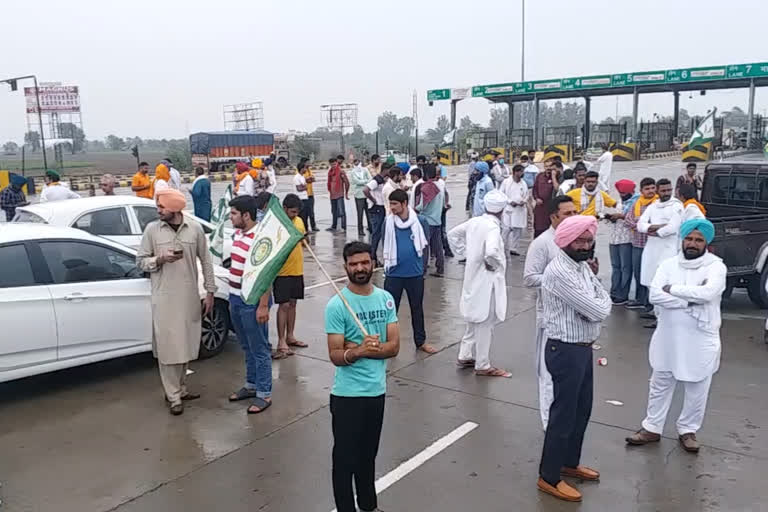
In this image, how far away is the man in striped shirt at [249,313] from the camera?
18.5 ft

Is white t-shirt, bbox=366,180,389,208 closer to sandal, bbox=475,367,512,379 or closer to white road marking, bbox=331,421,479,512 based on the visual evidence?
sandal, bbox=475,367,512,379

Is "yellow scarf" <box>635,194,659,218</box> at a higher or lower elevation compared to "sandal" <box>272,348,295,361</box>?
higher

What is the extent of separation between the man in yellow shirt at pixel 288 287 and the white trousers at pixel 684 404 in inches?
143

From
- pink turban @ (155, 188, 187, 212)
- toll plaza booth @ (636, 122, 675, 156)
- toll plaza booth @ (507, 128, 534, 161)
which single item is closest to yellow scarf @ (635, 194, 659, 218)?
pink turban @ (155, 188, 187, 212)

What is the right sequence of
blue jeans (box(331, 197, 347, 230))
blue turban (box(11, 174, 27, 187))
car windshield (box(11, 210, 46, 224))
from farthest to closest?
blue jeans (box(331, 197, 347, 230)), blue turban (box(11, 174, 27, 187)), car windshield (box(11, 210, 46, 224))

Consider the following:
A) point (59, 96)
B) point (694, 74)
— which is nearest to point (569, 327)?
point (694, 74)

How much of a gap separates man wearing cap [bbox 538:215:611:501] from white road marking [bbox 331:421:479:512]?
0.94m

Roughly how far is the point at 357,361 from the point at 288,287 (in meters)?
3.62

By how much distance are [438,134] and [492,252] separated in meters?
101

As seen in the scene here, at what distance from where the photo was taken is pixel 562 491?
13.8 ft

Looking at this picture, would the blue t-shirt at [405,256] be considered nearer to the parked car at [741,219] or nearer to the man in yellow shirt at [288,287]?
the man in yellow shirt at [288,287]

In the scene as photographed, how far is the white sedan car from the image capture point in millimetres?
5668

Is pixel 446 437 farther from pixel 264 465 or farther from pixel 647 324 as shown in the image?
pixel 647 324

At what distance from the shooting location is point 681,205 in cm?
783
